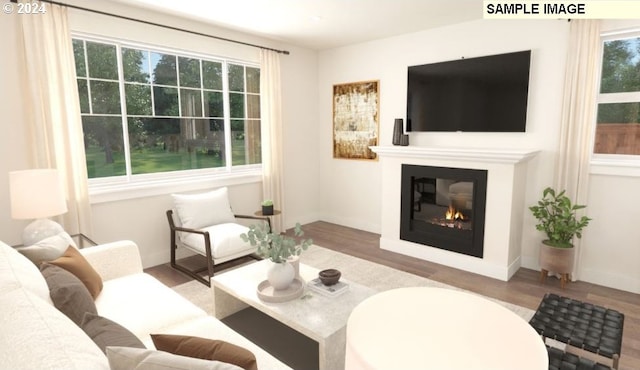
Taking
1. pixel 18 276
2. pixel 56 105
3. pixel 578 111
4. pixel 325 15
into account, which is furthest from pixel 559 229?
pixel 56 105

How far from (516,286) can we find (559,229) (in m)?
0.65

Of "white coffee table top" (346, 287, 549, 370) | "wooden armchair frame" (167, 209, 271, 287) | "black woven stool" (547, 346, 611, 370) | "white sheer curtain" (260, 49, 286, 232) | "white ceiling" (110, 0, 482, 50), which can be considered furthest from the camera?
"white sheer curtain" (260, 49, 286, 232)

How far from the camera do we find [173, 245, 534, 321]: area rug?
3.13m

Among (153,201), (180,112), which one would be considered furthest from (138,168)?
(180,112)

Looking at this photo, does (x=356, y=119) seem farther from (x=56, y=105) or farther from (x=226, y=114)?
(x=56, y=105)

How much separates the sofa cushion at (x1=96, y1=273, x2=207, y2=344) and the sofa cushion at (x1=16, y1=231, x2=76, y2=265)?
35cm

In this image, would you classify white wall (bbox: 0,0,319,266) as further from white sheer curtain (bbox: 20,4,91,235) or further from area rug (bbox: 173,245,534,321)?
area rug (bbox: 173,245,534,321)

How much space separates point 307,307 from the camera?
216 centimetres

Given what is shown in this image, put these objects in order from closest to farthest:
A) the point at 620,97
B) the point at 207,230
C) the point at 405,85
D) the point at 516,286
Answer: the point at 620,97
the point at 516,286
the point at 207,230
the point at 405,85

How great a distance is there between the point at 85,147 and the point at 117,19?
128 centimetres

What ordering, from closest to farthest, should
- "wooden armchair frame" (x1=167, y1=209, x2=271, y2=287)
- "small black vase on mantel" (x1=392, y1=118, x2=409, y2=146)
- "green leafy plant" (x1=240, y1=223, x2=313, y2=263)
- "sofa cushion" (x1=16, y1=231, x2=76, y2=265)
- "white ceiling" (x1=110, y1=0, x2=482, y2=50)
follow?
"sofa cushion" (x1=16, y1=231, x2=76, y2=265)
"green leafy plant" (x1=240, y1=223, x2=313, y2=263)
"wooden armchair frame" (x1=167, y1=209, x2=271, y2=287)
"white ceiling" (x1=110, y1=0, x2=482, y2=50)
"small black vase on mantel" (x1=392, y1=118, x2=409, y2=146)

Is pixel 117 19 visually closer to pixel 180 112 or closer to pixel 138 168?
pixel 180 112

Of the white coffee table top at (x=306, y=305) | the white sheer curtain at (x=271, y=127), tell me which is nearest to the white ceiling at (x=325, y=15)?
the white sheer curtain at (x=271, y=127)

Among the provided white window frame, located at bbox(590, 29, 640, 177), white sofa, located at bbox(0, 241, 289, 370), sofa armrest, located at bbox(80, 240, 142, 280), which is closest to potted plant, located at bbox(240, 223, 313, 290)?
white sofa, located at bbox(0, 241, 289, 370)
